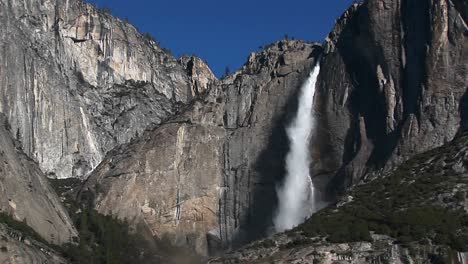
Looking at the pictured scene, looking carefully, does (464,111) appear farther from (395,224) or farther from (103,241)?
(103,241)

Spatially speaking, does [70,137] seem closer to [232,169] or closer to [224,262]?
[232,169]

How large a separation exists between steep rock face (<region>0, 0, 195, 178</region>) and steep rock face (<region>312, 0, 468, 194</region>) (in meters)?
34.8

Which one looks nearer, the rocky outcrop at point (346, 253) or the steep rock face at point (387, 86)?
the rocky outcrop at point (346, 253)

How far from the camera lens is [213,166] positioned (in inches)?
5281

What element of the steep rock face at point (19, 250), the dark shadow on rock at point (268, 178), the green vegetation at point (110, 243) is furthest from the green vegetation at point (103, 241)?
the dark shadow on rock at point (268, 178)

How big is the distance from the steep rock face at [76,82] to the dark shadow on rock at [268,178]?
90.8 ft

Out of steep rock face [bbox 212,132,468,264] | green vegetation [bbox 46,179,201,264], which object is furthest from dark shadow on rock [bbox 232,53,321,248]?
steep rock face [bbox 212,132,468,264]

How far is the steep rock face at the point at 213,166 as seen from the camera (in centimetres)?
12938

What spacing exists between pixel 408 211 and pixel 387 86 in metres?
28.8

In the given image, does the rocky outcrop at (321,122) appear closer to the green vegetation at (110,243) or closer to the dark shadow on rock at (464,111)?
the dark shadow on rock at (464,111)

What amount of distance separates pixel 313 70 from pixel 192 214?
889 inches

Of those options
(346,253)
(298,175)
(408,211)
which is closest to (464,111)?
(408,211)

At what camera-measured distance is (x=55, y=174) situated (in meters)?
147

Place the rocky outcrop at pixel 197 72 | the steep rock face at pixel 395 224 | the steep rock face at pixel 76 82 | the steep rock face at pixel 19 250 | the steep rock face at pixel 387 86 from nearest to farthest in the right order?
1. the steep rock face at pixel 19 250
2. the steep rock face at pixel 395 224
3. the steep rock face at pixel 387 86
4. the steep rock face at pixel 76 82
5. the rocky outcrop at pixel 197 72
